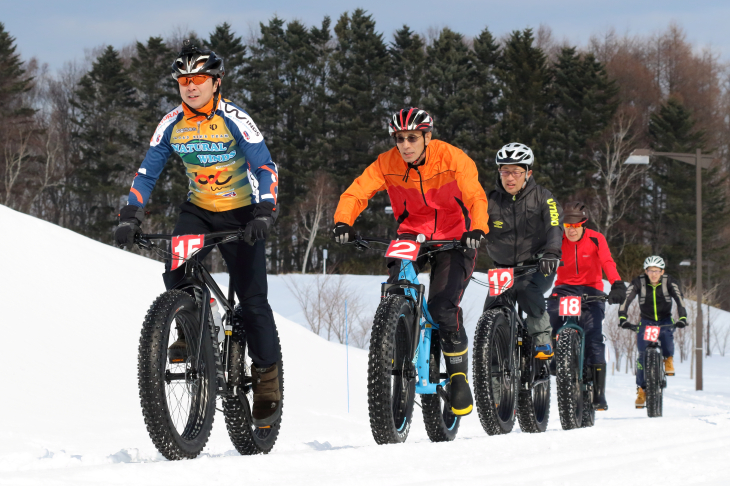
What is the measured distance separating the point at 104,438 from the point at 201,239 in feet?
11.5

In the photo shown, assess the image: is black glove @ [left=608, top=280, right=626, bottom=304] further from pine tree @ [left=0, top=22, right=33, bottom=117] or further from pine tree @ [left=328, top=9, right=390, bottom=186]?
pine tree @ [left=0, top=22, right=33, bottom=117]

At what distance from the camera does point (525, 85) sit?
161 ft

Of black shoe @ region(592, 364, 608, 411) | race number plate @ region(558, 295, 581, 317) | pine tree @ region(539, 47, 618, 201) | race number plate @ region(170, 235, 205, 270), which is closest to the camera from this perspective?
race number plate @ region(170, 235, 205, 270)

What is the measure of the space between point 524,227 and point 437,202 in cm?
154

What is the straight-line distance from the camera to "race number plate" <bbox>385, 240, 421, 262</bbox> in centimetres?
514

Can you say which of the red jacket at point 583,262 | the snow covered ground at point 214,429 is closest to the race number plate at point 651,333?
the snow covered ground at point 214,429

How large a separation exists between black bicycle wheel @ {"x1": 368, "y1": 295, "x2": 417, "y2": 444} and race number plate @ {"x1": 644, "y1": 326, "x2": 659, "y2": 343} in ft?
21.5

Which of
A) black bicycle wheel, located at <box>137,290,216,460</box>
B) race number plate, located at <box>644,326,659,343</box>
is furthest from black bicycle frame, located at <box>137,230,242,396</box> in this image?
race number plate, located at <box>644,326,659,343</box>

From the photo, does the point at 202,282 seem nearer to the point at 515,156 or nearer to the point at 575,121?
the point at 515,156

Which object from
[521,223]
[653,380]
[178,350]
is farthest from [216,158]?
[653,380]

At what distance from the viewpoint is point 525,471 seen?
386 centimetres

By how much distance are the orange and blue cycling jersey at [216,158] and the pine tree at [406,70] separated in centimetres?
4404

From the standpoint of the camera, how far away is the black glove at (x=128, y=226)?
14.2ft

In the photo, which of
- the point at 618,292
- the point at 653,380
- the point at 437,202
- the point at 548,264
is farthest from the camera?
the point at 653,380
